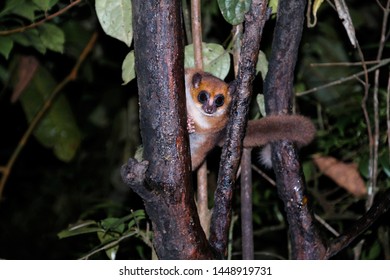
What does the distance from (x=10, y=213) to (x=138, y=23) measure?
412 cm

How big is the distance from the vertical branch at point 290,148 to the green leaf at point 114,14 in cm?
55

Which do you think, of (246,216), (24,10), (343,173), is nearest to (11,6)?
(24,10)

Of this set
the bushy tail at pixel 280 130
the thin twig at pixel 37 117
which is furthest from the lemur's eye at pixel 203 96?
the thin twig at pixel 37 117

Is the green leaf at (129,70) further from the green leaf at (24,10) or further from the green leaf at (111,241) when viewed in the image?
the green leaf at (24,10)

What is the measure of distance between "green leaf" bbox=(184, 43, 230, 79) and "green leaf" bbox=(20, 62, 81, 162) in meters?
1.70

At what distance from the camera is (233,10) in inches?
99.3

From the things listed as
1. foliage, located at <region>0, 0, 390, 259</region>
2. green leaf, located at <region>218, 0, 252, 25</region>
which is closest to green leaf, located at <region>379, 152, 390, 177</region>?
foliage, located at <region>0, 0, 390, 259</region>

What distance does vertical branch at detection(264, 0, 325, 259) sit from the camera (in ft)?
8.19

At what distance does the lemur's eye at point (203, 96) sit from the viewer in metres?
3.51

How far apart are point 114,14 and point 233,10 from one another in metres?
0.44

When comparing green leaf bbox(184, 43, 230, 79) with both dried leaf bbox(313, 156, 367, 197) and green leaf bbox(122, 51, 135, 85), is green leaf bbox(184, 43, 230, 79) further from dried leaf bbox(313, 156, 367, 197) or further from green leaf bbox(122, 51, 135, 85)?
dried leaf bbox(313, 156, 367, 197)

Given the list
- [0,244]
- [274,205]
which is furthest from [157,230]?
[0,244]

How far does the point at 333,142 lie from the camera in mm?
3910
